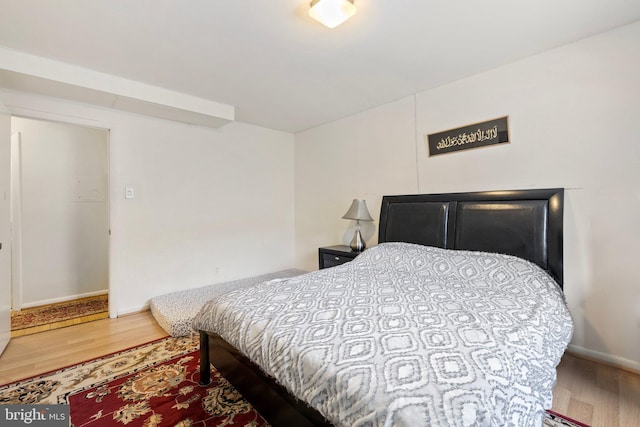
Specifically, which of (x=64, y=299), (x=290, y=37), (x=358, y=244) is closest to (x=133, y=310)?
(x=64, y=299)

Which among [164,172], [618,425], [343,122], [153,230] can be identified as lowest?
[618,425]

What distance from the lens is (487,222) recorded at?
2346 millimetres

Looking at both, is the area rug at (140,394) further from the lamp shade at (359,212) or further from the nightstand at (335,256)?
the lamp shade at (359,212)

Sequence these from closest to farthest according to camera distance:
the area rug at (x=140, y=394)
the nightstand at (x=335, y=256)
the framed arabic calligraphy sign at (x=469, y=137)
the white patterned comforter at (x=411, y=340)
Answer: the white patterned comforter at (x=411, y=340)
the area rug at (x=140, y=394)
the framed arabic calligraphy sign at (x=469, y=137)
the nightstand at (x=335, y=256)

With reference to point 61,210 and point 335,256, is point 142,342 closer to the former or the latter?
point 335,256

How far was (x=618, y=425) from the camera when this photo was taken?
57.5 inches

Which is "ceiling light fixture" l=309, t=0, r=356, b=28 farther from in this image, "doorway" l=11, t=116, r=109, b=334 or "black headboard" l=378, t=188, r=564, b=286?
"doorway" l=11, t=116, r=109, b=334

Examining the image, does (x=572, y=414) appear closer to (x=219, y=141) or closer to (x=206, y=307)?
(x=206, y=307)

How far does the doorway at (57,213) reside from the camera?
323 cm

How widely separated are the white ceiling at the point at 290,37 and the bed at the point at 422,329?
1125mm

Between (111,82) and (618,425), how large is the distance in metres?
4.12

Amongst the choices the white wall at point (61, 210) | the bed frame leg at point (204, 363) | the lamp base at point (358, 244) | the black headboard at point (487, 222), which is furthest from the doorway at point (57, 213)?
the black headboard at point (487, 222)

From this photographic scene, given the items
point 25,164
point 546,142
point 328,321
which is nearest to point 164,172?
point 25,164

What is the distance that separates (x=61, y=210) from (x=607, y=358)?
5450 millimetres
